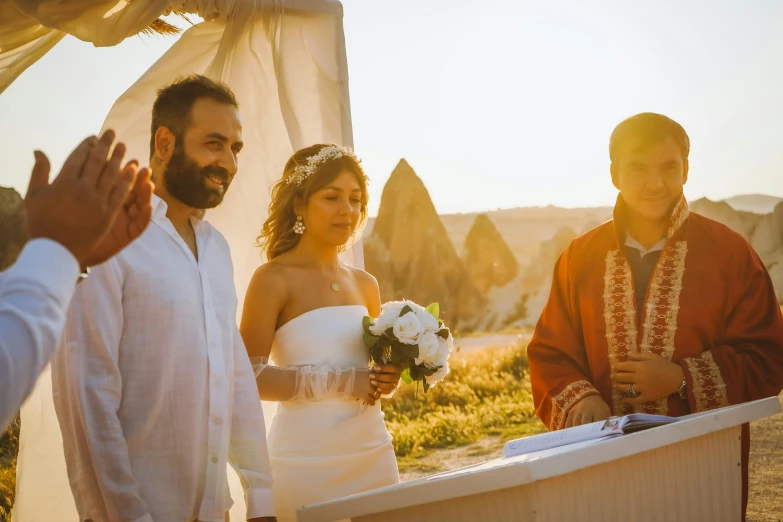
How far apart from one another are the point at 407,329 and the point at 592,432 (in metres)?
1.35

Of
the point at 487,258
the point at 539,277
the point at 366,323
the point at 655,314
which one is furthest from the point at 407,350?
the point at 539,277

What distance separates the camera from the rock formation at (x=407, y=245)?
102 ft

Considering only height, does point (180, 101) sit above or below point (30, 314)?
above

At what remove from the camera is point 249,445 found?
3018mm

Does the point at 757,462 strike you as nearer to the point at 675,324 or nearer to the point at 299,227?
the point at 675,324

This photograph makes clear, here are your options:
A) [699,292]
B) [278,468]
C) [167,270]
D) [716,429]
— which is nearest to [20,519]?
[278,468]

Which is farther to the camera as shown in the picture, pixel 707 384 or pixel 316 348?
pixel 316 348

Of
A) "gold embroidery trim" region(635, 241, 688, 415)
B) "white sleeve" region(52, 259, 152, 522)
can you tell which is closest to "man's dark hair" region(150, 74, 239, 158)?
"white sleeve" region(52, 259, 152, 522)

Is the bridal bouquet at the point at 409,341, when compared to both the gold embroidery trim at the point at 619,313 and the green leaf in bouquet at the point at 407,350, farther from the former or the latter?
the gold embroidery trim at the point at 619,313

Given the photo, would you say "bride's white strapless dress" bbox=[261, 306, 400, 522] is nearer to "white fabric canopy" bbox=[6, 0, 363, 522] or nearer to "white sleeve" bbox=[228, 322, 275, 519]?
"white fabric canopy" bbox=[6, 0, 363, 522]

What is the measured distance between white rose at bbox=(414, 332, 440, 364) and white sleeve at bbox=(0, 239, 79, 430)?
2.38 metres

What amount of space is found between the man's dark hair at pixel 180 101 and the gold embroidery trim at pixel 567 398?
200cm

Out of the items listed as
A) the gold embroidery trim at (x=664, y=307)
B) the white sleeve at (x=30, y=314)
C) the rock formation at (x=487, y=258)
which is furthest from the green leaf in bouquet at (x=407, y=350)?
the rock formation at (x=487, y=258)

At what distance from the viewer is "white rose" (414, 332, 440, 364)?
3.71m
